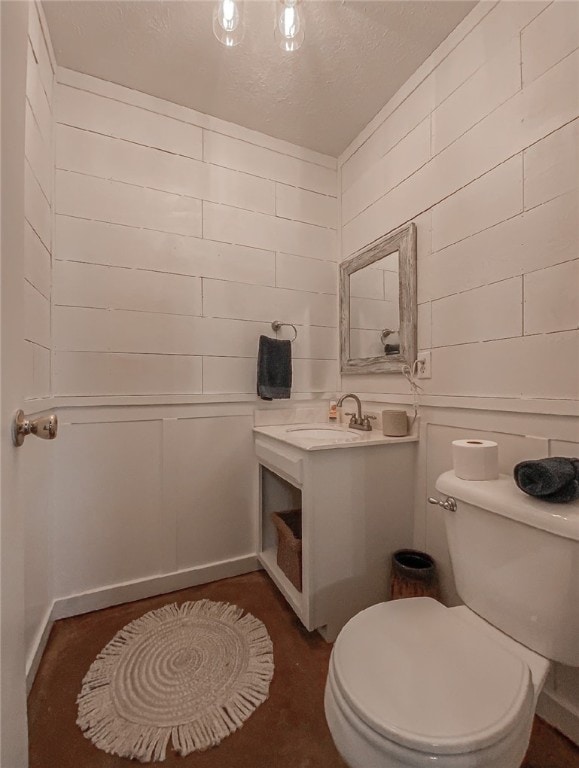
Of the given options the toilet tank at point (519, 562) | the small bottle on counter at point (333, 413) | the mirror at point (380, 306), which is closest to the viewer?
the toilet tank at point (519, 562)

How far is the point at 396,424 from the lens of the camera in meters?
1.45

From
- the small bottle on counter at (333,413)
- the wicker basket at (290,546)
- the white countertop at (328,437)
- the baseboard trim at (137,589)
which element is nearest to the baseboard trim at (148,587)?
the baseboard trim at (137,589)

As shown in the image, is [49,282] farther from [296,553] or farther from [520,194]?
[520,194]

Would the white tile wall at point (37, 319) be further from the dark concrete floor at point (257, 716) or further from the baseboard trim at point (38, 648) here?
the dark concrete floor at point (257, 716)

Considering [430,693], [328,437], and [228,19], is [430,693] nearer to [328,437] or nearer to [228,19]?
[328,437]

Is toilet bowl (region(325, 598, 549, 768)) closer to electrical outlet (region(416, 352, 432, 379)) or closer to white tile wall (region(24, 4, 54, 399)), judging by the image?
electrical outlet (region(416, 352, 432, 379))

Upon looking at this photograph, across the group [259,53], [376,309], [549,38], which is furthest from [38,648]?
[549,38]

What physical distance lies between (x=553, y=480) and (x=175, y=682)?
1.32 m

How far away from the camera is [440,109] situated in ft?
4.40

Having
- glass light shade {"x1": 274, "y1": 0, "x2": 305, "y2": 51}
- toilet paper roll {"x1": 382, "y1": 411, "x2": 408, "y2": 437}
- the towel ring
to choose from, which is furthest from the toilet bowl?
glass light shade {"x1": 274, "y1": 0, "x2": 305, "y2": 51}

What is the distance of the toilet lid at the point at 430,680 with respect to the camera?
0.60 m

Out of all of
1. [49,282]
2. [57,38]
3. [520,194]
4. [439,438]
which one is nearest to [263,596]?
[439,438]

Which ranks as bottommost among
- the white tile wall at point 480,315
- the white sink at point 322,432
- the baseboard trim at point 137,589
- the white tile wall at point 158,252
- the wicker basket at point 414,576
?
the baseboard trim at point 137,589

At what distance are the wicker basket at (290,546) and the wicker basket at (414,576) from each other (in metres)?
0.39
